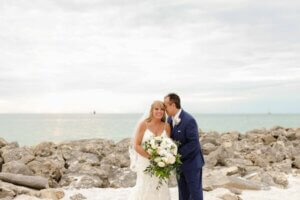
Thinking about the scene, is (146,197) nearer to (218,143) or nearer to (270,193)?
(270,193)

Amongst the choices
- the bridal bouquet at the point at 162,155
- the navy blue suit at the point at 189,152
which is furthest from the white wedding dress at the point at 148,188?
the bridal bouquet at the point at 162,155

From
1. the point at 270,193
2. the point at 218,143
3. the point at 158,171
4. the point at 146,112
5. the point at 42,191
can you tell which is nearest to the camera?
the point at 158,171

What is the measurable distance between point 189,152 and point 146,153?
64 cm

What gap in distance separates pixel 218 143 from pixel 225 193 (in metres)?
7.00

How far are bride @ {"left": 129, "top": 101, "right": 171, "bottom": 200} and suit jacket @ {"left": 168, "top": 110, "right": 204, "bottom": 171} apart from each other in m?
0.20

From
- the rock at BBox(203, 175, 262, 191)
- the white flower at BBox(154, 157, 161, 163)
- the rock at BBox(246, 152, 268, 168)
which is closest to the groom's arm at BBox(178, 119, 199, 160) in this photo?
the white flower at BBox(154, 157, 161, 163)

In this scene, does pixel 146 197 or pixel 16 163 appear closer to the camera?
pixel 146 197

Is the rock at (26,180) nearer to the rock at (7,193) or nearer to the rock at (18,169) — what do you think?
the rock at (18,169)

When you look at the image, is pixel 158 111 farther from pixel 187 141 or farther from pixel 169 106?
pixel 187 141

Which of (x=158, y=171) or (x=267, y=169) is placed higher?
(x=158, y=171)

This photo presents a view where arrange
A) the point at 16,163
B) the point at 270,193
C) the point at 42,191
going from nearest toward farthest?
the point at 42,191 < the point at 270,193 < the point at 16,163

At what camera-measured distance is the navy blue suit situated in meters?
7.05

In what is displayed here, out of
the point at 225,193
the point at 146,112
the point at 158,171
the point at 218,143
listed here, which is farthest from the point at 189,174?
the point at 218,143

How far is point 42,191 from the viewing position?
1002 cm
